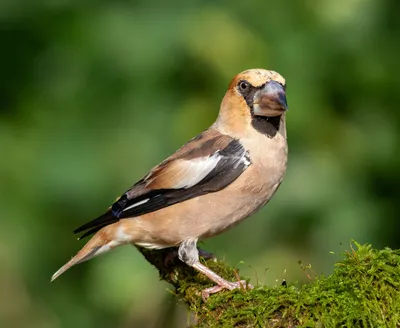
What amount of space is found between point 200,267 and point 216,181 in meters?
0.53

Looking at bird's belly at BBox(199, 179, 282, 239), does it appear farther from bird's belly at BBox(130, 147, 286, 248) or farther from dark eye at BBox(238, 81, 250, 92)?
dark eye at BBox(238, 81, 250, 92)

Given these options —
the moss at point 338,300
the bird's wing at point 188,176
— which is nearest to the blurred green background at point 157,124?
the bird's wing at point 188,176

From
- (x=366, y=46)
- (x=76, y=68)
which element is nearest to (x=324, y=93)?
(x=366, y=46)

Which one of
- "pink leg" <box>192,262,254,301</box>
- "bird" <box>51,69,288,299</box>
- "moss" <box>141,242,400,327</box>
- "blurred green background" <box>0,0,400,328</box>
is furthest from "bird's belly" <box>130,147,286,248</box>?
"blurred green background" <box>0,0,400,328</box>

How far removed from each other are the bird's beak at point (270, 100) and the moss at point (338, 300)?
1.19 meters

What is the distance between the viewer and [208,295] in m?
4.45

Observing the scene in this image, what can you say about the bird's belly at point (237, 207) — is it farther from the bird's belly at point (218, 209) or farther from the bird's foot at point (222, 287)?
the bird's foot at point (222, 287)

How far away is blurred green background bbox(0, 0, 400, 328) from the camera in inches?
270

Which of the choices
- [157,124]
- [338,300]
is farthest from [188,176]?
[157,124]

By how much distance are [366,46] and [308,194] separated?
59.5 inches

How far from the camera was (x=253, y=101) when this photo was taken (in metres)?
5.04

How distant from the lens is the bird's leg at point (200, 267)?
14.7ft

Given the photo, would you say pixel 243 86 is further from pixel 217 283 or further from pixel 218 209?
pixel 217 283

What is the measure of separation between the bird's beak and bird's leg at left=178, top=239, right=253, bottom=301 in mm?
903
